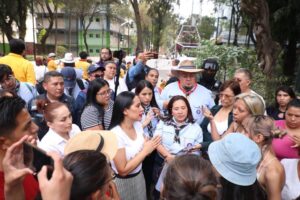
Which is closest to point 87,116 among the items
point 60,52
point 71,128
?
point 71,128

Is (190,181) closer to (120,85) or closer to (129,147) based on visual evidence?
(129,147)

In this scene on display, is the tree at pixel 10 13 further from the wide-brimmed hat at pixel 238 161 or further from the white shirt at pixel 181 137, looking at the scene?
the wide-brimmed hat at pixel 238 161

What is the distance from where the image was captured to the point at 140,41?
851 inches

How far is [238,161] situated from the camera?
1.83m

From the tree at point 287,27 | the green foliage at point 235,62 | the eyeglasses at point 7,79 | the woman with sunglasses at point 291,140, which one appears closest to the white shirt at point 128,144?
the woman with sunglasses at point 291,140

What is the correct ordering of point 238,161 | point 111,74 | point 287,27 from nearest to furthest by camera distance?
1. point 238,161
2. point 111,74
3. point 287,27

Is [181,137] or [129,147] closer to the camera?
[129,147]

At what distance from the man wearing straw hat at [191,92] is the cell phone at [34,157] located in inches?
93.1

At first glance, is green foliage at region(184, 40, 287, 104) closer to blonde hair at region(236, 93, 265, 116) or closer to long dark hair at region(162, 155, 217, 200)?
blonde hair at region(236, 93, 265, 116)

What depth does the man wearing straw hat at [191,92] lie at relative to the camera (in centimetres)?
396

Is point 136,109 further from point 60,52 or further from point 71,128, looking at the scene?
point 60,52

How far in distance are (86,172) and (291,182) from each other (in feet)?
5.50

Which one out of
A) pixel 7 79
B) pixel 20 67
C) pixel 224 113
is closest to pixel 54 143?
pixel 7 79

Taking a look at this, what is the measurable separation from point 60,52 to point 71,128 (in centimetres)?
3592
